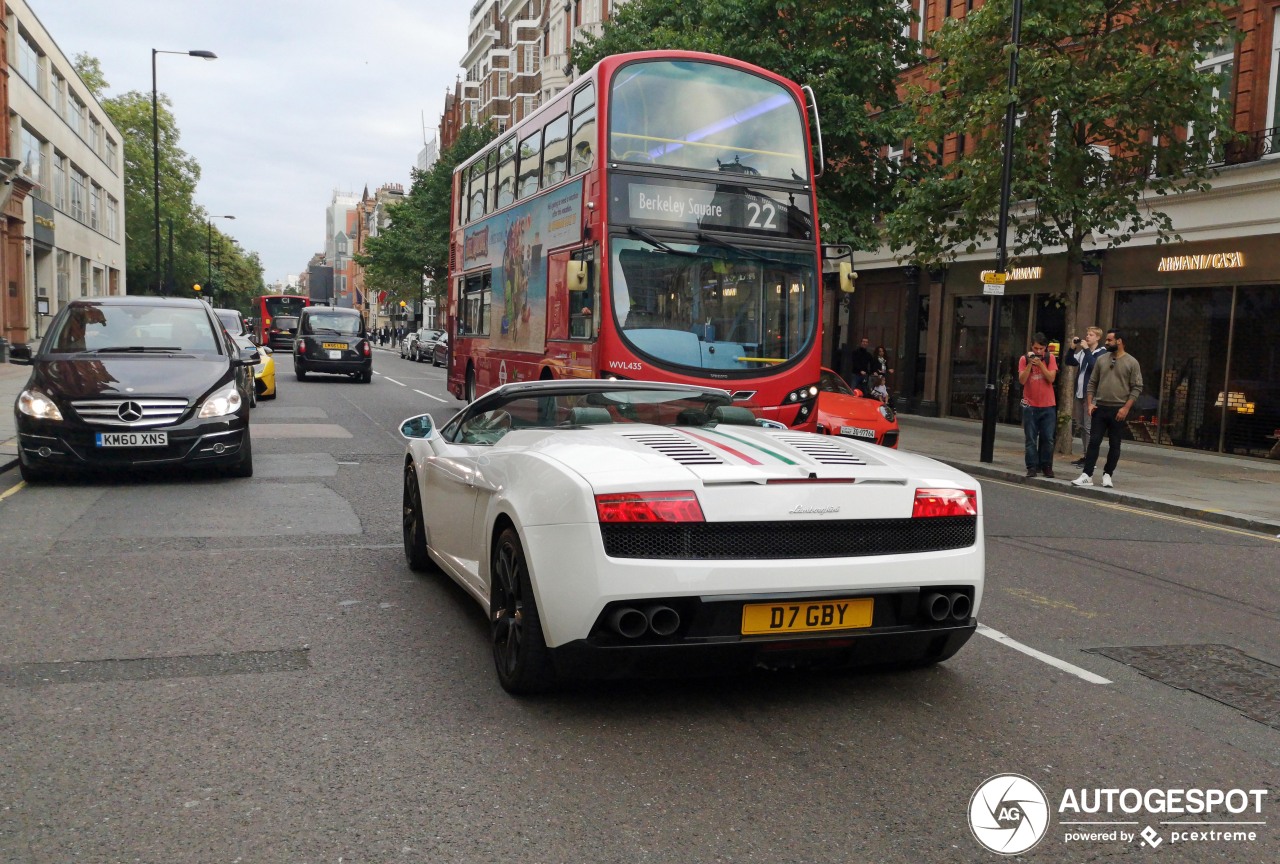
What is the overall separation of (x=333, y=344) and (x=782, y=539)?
2666 cm

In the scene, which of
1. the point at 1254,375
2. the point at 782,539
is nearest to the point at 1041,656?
the point at 782,539

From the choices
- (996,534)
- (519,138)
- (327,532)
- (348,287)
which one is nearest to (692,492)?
(327,532)

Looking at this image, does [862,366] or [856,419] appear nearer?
[856,419]

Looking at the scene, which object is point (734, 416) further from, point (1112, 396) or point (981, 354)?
point (981, 354)

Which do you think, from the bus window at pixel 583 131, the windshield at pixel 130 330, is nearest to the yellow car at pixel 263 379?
the windshield at pixel 130 330

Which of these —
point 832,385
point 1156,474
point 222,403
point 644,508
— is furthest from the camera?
point 832,385

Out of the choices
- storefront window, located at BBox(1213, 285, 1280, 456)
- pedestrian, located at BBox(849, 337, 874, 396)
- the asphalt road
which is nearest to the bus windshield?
the asphalt road

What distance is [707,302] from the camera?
38.1 feet

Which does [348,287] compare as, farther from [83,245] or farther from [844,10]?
[844,10]

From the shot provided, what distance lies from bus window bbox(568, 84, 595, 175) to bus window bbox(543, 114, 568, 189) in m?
0.32

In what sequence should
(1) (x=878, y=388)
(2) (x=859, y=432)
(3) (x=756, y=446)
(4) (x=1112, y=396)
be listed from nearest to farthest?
(3) (x=756, y=446)
(4) (x=1112, y=396)
(2) (x=859, y=432)
(1) (x=878, y=388)

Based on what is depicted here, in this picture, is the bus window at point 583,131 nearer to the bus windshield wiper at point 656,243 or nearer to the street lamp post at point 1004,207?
the bus windshield wiper at point 656,243

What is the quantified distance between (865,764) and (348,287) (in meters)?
190

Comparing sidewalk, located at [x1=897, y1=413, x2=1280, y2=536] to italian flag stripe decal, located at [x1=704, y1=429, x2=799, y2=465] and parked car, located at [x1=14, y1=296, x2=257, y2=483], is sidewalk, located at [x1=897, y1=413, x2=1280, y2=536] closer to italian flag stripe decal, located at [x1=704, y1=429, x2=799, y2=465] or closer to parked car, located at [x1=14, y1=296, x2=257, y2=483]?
italian flag stripe decal, located at [x1=704, y1=429, x2=799, y2=465]
